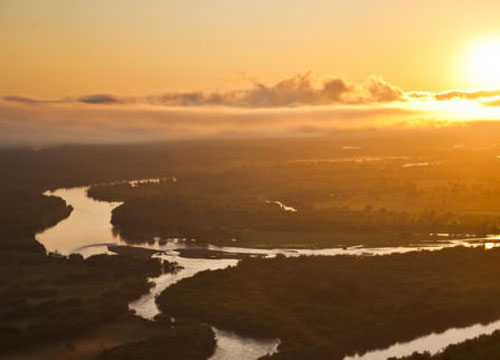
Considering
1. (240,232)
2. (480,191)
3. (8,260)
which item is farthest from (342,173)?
(8,260)

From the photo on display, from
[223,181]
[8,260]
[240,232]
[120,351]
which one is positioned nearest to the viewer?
[120,351]

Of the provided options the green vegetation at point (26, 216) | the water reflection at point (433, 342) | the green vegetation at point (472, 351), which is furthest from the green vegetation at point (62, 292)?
the green vegetation at point (472, 351)

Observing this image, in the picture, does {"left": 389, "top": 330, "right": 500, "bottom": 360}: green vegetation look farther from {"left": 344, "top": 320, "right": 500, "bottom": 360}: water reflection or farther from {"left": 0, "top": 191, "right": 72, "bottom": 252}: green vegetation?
{"left": 0, "top": 191, "right": 72, "bottom": 252}: green vegetation

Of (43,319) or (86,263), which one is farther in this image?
(86,263)

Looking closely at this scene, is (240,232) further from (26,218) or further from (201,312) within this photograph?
(201,312)

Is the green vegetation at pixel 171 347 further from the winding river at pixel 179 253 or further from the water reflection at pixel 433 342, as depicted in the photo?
the water reflection at pixel 433 342
